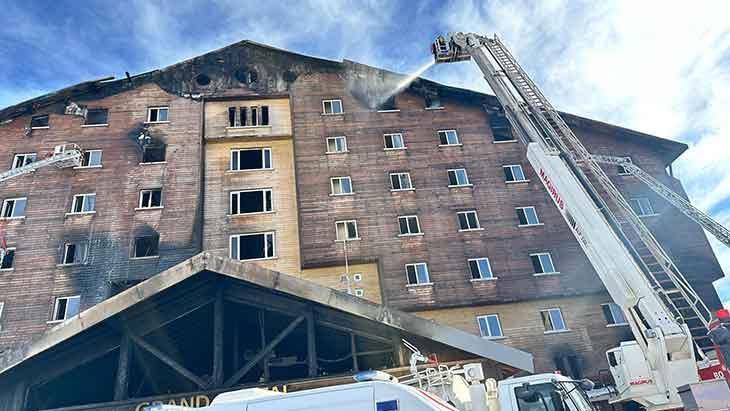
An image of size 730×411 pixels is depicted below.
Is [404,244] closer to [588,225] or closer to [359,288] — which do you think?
[359,288]

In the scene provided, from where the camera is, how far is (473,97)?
38156 millimetres

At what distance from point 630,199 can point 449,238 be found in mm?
14619

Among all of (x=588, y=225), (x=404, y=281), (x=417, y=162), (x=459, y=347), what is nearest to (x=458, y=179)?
(x=417, y=162)

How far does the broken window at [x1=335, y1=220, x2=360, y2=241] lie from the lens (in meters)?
31.8

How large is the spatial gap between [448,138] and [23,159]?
3199cm

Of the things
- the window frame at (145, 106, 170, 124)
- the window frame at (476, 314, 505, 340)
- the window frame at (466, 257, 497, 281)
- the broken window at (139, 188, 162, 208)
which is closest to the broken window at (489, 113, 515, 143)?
the window frame at (466, 257, 497, 281)

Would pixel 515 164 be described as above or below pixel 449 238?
above

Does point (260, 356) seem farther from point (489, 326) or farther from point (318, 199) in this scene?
point (489, 326)

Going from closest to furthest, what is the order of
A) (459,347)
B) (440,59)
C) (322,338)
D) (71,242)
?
(459,347), (322,338), (440,59), (71,242)

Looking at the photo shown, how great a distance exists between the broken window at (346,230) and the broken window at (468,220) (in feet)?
25.2

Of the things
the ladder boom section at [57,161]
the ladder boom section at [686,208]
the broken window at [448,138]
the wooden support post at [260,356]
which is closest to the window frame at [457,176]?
the broken window at [448,138]

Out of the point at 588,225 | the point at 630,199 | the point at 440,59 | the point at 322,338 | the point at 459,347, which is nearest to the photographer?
the point at 459,347

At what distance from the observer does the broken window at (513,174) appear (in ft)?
115

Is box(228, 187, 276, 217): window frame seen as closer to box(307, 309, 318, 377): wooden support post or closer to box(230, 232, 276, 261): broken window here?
box(230, 232, 276, 261): broken window
